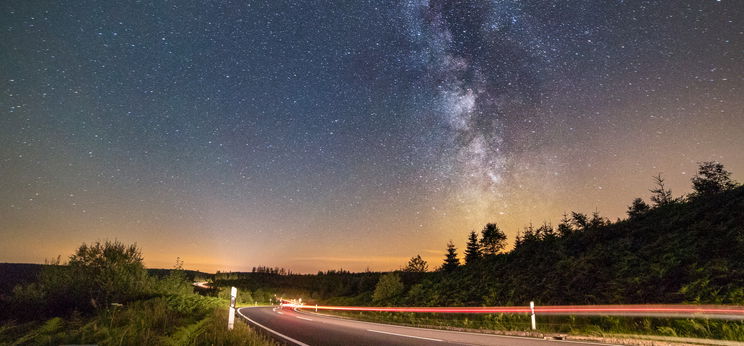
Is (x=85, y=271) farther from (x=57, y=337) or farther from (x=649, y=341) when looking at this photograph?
(x=649, y=341)

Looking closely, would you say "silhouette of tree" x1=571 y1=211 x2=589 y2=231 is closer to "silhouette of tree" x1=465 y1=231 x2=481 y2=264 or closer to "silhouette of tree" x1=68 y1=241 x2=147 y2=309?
"silhouette of tree" x1=465 y1=231 x2=481 y2=264

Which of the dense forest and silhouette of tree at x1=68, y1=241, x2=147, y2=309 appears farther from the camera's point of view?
silhouette of tree at x1=68, y1=241, x2=147, y2=309

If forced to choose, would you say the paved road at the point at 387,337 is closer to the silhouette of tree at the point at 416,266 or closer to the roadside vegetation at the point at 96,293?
the roadside vegetation at the point at 96,293

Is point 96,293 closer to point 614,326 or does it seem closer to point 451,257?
point 614,326

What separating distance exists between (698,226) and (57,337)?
2612 cm

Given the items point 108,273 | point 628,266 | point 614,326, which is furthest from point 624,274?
point 108,273

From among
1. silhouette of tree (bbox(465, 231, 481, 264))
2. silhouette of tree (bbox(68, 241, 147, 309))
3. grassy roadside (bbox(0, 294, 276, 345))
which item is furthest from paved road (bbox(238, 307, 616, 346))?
silhouette of tree (bbox(465, 231, 481, 264))

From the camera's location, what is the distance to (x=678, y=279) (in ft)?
50.5

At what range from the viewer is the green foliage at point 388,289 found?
144 feet

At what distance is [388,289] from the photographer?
148 feet

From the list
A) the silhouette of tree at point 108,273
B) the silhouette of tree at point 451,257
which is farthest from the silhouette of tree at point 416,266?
the silhouette of tree at point 108,273

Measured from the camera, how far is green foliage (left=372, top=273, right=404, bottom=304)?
44.0 metres

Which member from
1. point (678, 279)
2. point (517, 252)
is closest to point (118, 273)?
point (678, 279)

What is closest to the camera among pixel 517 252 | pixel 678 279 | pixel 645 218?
pixel 678 279
